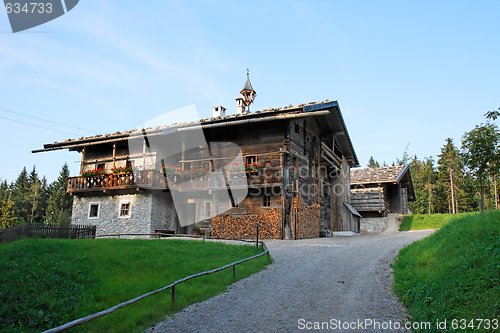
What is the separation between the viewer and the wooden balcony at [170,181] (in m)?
20.8

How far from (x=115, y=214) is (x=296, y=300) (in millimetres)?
19075

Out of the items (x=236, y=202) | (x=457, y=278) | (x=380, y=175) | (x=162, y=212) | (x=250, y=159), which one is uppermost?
(x=380, y=175)

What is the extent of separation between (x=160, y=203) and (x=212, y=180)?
451 cm

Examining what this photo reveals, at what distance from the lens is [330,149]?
93.7 feet

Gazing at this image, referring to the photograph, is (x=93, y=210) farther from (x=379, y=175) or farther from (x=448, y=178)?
(x=448, y=178)

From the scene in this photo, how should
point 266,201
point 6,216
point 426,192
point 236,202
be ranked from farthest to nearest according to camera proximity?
point 426,192, point 6,216, point 236,202, point 266,201

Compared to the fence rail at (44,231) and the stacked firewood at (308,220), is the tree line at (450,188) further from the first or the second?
the fence rail at (44,231)

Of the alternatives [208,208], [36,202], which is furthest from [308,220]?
[36,202]

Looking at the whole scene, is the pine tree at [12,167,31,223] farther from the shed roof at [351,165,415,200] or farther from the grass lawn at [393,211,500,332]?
the grass lawn at [393,211,500,332]

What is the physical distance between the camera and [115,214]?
80.4 feet

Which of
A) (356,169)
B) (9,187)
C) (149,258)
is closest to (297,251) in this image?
(149,258)

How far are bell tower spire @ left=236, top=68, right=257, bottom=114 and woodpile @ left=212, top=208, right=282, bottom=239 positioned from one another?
37.8 feet

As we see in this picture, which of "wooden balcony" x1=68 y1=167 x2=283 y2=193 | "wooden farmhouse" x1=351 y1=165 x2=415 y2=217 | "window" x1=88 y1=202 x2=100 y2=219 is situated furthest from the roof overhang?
"window" x1=88 y1=202 x2=100 y2=219

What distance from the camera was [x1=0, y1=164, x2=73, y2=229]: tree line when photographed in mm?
50031
